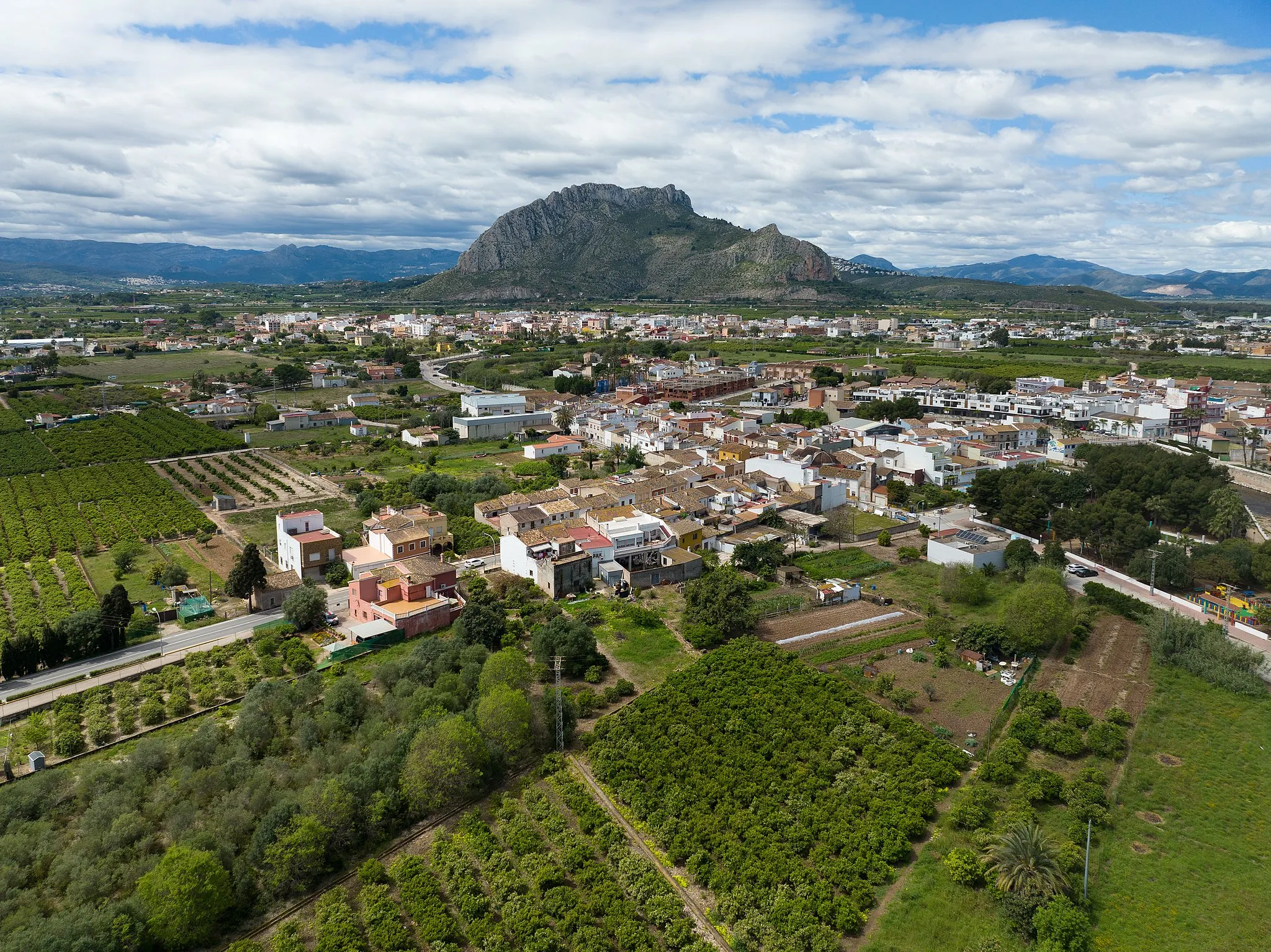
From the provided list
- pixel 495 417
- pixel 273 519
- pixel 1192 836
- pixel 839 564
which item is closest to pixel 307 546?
pixel 273 519

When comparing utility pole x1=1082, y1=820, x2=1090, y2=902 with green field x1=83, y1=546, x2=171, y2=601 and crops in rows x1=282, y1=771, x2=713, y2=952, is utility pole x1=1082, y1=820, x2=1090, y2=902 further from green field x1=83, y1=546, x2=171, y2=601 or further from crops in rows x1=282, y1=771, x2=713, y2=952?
green field x1=83, y1=546, x2=171, y2=601

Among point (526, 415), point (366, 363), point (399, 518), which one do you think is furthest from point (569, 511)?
point (366, 363)

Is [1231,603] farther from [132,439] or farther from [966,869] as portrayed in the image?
[132,439]

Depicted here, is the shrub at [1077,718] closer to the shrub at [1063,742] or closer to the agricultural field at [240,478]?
the shrub at [1063,742]

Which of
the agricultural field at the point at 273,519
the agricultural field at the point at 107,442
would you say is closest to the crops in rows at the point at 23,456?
the agricultural field at the point at 107,442

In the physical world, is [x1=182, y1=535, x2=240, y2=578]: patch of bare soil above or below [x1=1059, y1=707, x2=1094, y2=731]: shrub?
below

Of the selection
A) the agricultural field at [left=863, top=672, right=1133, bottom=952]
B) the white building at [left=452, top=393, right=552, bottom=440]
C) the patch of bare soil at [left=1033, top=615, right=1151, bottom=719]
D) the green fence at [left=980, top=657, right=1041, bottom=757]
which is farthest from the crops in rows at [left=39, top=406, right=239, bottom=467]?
the patch of bare soil at [left=1033, top=615, right=1151, bottom=719]

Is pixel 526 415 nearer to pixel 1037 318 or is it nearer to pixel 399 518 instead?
pixel 399 518
